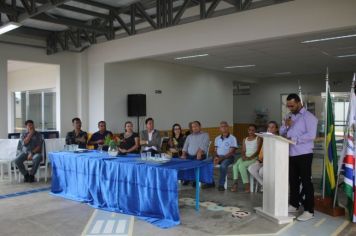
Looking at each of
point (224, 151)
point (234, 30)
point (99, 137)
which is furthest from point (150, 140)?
point (234, 30)

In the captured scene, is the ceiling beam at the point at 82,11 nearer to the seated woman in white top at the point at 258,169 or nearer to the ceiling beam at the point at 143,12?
the ceiling beam at the point at 143,12

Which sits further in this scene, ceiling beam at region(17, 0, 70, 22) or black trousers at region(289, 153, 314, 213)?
ceiling beam at region(17, 0, 70, 22)

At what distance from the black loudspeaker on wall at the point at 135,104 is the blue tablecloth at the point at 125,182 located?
3119mm

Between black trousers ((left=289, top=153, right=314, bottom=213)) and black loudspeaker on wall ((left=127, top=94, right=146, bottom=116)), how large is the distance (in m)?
4.99

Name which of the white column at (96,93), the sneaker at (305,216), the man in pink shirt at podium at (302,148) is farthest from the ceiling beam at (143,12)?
the sneaker at (305,216)

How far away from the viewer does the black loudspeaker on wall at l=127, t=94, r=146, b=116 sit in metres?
8.70

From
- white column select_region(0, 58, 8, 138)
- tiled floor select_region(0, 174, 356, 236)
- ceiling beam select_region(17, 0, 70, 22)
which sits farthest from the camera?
white column select_region(0, 58, 8, 138)

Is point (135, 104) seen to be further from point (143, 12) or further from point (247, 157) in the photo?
point (247, 157)

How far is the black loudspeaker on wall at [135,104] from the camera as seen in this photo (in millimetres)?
8703

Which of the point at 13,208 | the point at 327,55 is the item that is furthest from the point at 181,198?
the point at 327,55

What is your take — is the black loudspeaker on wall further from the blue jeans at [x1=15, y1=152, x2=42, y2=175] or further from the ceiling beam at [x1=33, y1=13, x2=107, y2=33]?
the blue jeans at [x1=15, y1=152, x2=42, y2=175]

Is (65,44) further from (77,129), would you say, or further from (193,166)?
(193,166)

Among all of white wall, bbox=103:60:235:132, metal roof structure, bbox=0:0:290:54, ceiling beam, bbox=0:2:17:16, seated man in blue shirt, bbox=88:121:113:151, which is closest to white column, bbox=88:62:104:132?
white wall, bbox=103:60:235:132

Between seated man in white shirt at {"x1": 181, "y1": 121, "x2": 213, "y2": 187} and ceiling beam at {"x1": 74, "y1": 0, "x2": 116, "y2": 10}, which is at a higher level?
ceiling beam at {"x1": 74, "y1": 0, "x2": 116, "y2": 10}
